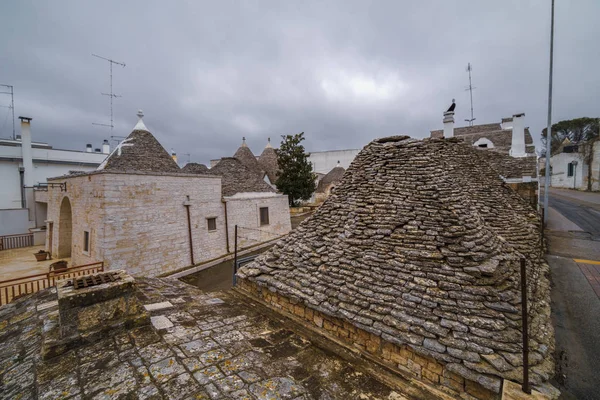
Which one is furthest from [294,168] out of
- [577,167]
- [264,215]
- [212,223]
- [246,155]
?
[577,167]

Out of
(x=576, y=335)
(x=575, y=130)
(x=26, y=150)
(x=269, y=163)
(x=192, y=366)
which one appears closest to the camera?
(x=192, y=366)

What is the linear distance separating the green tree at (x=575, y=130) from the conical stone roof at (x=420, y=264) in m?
53.7

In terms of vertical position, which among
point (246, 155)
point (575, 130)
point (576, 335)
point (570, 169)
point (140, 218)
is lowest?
point (576, 335)

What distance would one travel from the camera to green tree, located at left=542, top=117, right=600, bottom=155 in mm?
41469

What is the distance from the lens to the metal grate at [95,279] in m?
3.72

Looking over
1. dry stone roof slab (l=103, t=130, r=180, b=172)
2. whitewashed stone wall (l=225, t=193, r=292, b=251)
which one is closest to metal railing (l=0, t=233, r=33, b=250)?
dry stone roof slab (l=103, t=130, r=180, b=172)

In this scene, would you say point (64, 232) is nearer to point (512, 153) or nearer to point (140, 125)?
point (140, 125)

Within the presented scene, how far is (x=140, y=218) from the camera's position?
10695 mm

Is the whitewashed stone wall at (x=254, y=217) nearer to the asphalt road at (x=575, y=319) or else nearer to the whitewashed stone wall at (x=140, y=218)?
the whitewashed stone wall at (x=140, y=218)

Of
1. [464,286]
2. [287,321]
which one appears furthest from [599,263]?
[287,321]

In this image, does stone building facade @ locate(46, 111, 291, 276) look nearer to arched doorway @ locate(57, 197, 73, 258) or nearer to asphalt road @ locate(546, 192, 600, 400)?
arched doorway @ locate(57, 197, 73, 258)

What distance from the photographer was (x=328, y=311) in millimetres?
3791

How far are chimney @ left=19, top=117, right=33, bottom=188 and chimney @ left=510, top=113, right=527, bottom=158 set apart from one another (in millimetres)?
33100

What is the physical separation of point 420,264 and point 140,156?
13.3 m
